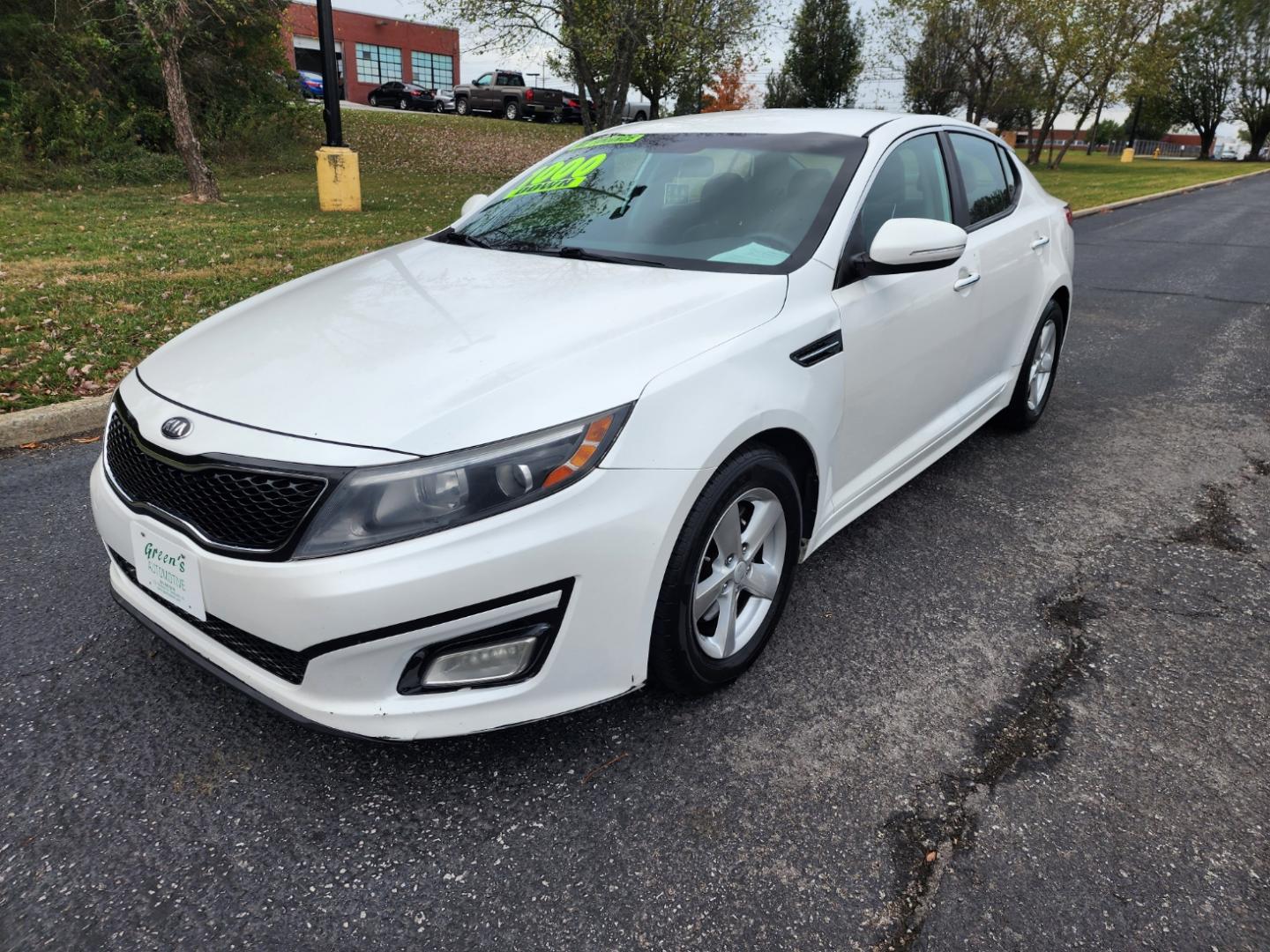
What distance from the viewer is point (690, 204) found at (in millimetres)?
3082

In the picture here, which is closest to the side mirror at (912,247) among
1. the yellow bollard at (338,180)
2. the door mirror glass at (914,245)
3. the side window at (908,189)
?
the door mirror glass at (914,245)

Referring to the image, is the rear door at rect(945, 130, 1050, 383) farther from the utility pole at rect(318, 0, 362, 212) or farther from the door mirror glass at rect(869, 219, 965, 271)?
the utility pole at rect(318, 0, 362, 212)

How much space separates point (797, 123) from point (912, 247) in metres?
0.95

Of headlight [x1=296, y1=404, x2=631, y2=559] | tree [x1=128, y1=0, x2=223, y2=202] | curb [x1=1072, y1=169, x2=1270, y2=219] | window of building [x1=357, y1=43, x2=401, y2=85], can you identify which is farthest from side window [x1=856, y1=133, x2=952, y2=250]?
window of building [x1=357, y1=43, x2=401, y2=85]

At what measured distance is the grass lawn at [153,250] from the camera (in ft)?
18.0

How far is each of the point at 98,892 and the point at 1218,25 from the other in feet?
247

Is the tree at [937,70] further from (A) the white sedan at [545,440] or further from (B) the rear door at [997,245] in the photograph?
(A) the white sedan at [545,440]

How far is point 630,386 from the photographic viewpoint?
2.09 metres

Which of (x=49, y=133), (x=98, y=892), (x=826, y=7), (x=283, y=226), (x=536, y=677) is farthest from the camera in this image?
(x=826, y=7)

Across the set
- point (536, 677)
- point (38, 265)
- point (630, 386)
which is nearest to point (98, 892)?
point (536, 677)

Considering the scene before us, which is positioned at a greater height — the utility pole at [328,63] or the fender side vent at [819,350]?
the utility pole at [328,63]

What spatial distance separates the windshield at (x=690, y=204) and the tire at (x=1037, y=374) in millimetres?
1850

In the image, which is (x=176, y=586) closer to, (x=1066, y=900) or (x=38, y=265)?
(x=1066, y=900)

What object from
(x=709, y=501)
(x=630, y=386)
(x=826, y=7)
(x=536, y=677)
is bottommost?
(x=536, y=677)
